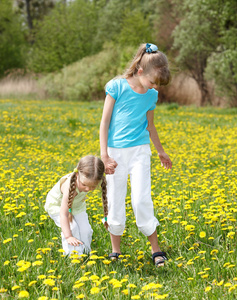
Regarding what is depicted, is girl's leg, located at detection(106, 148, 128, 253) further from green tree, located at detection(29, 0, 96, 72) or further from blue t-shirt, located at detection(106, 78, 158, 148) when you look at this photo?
green tree, located at detection(29, 0, 96, 72)

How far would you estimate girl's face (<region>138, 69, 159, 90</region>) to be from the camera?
2744 millimetres

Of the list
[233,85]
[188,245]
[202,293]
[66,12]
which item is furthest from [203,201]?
[66,12]

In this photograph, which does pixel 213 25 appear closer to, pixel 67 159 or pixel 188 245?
pixel 67 159

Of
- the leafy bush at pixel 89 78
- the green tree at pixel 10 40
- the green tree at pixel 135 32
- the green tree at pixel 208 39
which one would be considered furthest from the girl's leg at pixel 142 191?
the green tree at pixel 10 40

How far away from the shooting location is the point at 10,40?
34.7 metres

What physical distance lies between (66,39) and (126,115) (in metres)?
27.0

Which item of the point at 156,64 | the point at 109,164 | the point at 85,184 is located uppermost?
the point at 156,64

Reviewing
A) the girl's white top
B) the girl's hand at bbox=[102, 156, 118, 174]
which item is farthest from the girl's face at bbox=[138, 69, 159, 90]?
the girl's white top

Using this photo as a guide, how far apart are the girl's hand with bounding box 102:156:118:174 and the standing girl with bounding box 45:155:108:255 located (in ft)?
0.23

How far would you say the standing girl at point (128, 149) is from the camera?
114 inches

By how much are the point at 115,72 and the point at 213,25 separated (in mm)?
6159

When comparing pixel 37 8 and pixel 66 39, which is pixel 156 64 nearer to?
pixel 66 39

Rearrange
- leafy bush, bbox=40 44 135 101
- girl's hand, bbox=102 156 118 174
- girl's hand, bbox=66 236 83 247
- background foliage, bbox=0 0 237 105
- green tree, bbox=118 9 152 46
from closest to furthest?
girl's hand, bbox=66 236 83 247, girl's hand, bbox=102 156 118 174, background foliage, bbox=0 0 237 105, leafy bush, bbox=40 44 135 101, green tree, bbox=118 9 152 46

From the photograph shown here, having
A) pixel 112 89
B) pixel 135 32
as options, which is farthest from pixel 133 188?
pixel 135 32
